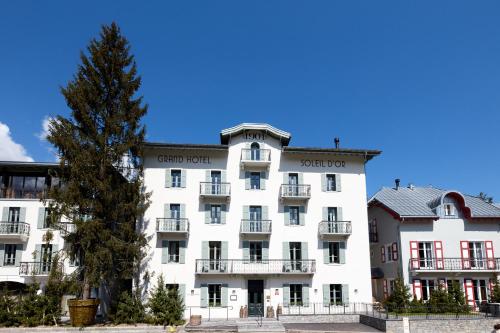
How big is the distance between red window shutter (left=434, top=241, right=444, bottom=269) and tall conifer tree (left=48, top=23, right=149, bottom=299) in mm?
20926

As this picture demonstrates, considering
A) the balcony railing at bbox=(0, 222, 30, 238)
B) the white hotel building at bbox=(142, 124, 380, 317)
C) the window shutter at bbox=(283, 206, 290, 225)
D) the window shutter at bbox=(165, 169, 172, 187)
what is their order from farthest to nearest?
the window shutter at bbox=(283, 206, 290, 225), the window shutter at bbox=(165, 169, 172, 187), the balcony railing at bbox=(0, 222, 30, 238), the white hotel building at bbox=(142, 124, 380, 317)

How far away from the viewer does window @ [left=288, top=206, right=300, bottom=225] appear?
3219cm

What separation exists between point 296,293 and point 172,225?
32.0 feet

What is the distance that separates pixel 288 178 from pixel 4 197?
20.3 m

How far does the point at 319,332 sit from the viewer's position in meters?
24.1

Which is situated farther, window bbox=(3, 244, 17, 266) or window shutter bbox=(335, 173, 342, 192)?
window shutter bbox=(335, 173, 342, 192)

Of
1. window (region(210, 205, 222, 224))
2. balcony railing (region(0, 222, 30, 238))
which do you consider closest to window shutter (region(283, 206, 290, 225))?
window (region(210, 205, 222, 224))

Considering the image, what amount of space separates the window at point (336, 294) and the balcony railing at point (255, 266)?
81.5 inches

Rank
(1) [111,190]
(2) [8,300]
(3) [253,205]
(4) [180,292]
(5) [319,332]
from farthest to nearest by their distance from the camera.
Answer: (3) [253,205]
(4) [180,292]
(1) [111,190]
(2) [8,300]
(5) [319,332]

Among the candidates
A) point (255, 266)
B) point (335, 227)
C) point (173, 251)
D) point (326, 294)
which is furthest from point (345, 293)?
point (173, 251)

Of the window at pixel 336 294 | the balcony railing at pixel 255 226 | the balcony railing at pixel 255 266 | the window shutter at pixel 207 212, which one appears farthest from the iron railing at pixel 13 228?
the window at pixel 336 294

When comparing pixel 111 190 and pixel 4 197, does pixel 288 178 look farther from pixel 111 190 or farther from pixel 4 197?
pixel 4 197

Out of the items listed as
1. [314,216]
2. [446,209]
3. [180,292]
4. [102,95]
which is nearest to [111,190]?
[102,95]

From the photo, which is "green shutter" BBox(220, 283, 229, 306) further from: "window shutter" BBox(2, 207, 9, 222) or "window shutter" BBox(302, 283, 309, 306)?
"window shutter" BBox(2, 207, 9, 222)
